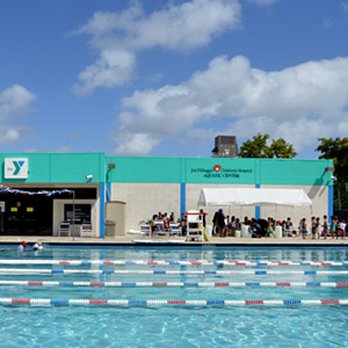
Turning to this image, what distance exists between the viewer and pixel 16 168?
24.7 meters

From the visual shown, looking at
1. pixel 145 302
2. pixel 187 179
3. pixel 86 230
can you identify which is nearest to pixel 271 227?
pixel 187 179

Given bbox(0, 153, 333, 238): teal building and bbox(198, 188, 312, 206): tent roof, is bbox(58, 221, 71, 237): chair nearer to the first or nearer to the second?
bbox(0, 153, 333, 238): teal building

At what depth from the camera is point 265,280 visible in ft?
41.6

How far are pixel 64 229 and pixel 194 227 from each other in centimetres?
658

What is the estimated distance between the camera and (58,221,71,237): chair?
24.7 meters

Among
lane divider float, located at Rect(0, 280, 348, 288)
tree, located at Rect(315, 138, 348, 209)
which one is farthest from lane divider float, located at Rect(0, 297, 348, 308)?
tree, located at Rect(315, 138, 348, 209)

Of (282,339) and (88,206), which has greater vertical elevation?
(88,206)

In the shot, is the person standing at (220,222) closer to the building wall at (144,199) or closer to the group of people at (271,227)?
the group of people at (271,227)

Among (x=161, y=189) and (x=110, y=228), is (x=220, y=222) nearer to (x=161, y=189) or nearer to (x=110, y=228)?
(x=161, y=189)

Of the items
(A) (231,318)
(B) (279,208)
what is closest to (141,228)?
(B) (279,208)

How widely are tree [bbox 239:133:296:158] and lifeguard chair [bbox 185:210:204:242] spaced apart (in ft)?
77.9

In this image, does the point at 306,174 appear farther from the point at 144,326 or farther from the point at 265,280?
the point at 144,326

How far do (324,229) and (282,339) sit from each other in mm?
17907

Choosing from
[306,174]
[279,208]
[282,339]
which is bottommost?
[282,339]
